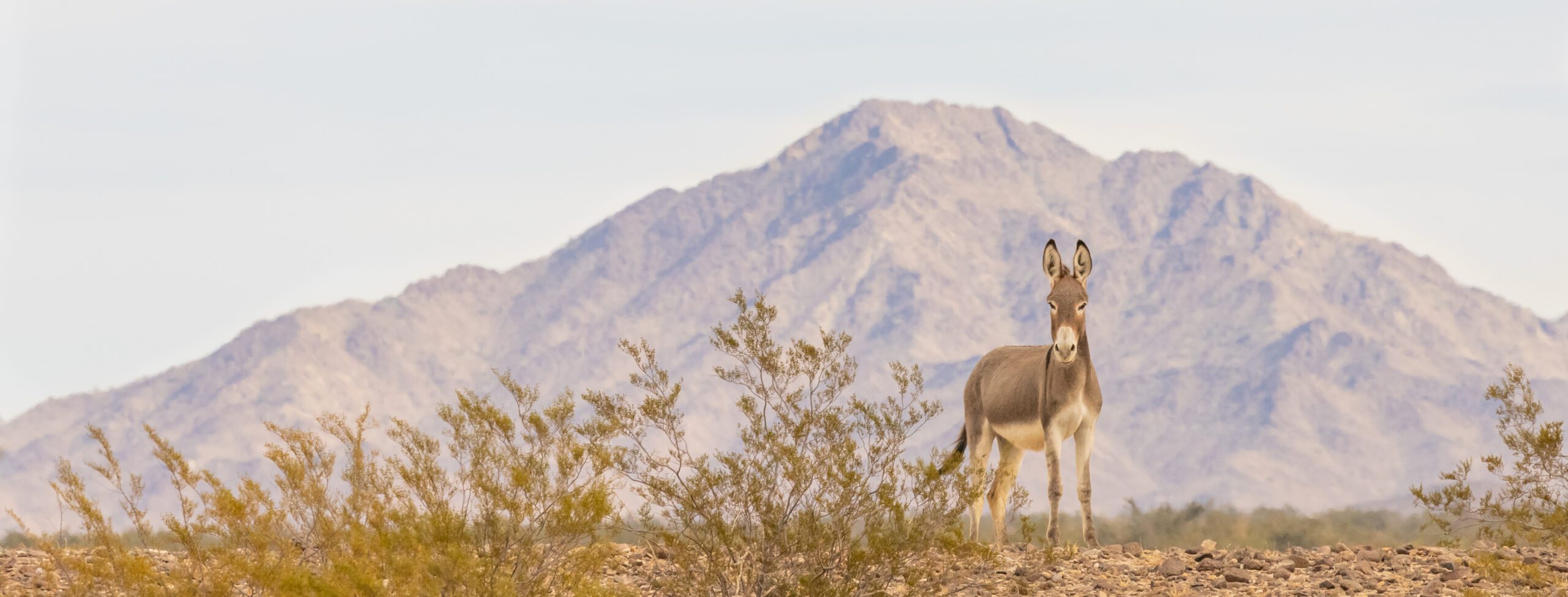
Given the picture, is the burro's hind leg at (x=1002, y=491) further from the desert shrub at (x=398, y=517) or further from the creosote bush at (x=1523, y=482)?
the desert shrub at (x=398, y=517)

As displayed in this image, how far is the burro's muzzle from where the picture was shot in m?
16.6

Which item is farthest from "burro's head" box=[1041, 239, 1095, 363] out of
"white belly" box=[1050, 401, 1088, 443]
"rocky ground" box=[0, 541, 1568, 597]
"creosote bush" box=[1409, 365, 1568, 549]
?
"creosote bush" box=[1409, 365, 1568, 549]

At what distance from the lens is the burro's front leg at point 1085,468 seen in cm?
1784

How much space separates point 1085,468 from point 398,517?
27.0 feet

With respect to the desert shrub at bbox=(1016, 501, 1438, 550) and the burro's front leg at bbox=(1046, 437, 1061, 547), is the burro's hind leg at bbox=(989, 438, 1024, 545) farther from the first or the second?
the desert shrub at bbox=(1016, 501, 1438, 550)

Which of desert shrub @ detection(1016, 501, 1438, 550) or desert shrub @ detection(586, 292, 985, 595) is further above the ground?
desert shrub @ detection(586, 292, 985, 595)

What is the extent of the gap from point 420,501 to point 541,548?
3.62 feet

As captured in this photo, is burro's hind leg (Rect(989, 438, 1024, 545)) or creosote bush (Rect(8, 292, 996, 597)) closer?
creosote bush (Rect(8, 292, 996, 597))

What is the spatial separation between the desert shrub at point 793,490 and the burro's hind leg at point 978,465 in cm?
32

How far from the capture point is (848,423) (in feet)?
47.8

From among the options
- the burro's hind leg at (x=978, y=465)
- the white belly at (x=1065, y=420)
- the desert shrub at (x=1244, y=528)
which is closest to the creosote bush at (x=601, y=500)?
the burro's hind leg at (x=978, y=465)

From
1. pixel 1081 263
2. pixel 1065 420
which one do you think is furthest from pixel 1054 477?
pixel 1081 263

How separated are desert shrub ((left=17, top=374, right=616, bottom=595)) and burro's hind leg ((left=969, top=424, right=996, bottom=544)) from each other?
10.5 ft

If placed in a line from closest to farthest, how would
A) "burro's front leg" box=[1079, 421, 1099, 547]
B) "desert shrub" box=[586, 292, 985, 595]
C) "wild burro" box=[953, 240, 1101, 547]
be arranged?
"desert shrub" box=[586, 292, 985, 595], "wild burro" box=[953, 240, 1101, 547], "burro's front leg" box=[1079, 421, 1099, 547]
